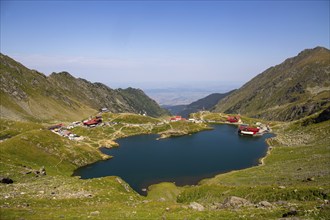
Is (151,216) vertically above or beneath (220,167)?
above

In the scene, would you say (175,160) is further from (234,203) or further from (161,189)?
(234,203)

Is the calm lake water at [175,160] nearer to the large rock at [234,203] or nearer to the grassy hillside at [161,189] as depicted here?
the grassy hillside at [161,189]

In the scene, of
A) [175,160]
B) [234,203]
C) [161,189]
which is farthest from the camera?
[175,160]

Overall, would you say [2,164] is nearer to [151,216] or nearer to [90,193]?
[90,193]

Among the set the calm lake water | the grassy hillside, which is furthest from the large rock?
the calm lake water

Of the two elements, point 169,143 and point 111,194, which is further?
point 169,143

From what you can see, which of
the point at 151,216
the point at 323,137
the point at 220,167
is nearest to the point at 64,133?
the point at 220,167

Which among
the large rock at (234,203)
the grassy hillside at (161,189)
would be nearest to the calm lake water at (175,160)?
the grassy hillside at (161,189)

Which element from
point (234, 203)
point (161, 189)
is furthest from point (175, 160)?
point (234, 203)

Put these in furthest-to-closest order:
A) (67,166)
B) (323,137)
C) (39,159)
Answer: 1. (323,137)
2. (67,166)
3. (39,159)
